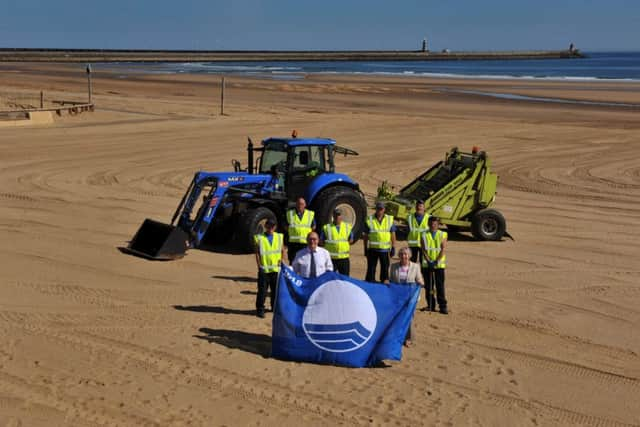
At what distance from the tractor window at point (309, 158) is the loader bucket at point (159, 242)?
2.23m

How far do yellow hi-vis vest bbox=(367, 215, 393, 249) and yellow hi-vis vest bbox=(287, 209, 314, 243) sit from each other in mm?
818

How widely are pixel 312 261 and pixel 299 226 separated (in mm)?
1648

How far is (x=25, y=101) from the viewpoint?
132 ft

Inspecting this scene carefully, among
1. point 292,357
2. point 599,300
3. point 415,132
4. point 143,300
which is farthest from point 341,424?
point 415,132

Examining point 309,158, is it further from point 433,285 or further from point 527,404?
point 527,404

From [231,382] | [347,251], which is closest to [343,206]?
[347,251]

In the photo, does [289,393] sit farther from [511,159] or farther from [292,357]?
[511,159]

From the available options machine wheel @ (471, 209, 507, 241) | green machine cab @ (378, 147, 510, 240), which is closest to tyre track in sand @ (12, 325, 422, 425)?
green machine cab @ (378, 147, 510, 240)

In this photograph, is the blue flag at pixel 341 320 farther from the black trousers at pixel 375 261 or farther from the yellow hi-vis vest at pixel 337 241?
the black trousers at pixel 375 261

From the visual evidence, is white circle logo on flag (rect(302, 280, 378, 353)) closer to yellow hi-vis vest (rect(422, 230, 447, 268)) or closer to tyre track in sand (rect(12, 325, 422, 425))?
tyre track in sand (rect(12, 325, 422, 425))

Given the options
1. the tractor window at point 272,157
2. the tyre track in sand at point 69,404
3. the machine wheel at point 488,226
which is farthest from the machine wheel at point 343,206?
the tyre track in sand at point 69,404

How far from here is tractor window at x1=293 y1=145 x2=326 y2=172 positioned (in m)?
13.5

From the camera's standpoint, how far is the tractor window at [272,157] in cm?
1366

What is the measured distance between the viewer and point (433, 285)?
35.0 feet
